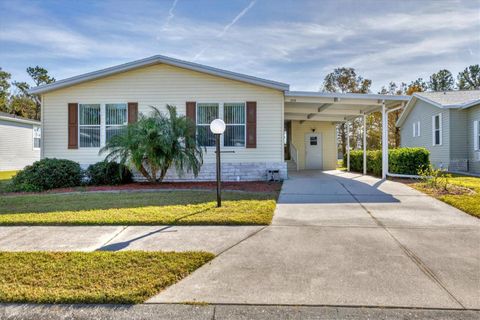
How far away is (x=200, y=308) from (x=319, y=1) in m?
10.2

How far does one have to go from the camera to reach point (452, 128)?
50.2ft

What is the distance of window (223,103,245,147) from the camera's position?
11.1 meters

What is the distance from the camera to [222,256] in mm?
3729

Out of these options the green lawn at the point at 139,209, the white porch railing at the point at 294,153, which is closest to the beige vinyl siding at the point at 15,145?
the green lawn at the point at 139,209

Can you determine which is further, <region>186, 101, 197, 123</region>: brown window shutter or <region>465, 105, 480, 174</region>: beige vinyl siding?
<region>465, 105, 480, 174</region>: beige vinyl siding

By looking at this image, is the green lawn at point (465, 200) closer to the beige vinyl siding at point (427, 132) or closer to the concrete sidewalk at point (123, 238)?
the concrete sidewalk at point (123, 238)

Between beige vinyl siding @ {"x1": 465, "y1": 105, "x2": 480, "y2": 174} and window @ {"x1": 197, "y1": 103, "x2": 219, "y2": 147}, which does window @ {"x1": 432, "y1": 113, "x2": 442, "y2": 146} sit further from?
window @ {"x1": 197, "y1": 103, "x2": 219, "y2": 147}

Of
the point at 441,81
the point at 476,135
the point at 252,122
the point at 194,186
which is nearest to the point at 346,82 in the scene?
the point at 476,135

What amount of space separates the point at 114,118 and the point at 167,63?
2922mm

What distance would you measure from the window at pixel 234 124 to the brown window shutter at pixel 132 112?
3329mm

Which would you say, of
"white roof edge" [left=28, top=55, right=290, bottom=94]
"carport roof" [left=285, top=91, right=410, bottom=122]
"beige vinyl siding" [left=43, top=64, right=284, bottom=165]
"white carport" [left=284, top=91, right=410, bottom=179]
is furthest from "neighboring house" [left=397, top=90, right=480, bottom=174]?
"white roof edge" [left=28, top=55, right=290, bottom=94]

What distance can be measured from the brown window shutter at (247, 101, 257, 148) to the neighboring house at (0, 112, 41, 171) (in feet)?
58.7

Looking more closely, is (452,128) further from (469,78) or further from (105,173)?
(469,78)

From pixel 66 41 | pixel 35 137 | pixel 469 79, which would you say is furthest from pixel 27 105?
pixel 469 79
